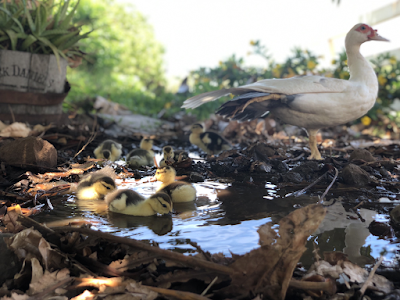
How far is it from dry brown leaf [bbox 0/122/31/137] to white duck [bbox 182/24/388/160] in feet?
6.34

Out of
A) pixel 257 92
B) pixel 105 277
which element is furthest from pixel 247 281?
pixel 257 92

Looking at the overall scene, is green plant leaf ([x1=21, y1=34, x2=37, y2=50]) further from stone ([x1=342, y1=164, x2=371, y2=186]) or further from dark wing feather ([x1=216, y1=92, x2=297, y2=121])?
stone ([x1=342, y1=164, x2=371, y2=186])

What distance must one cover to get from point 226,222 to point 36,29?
390cm

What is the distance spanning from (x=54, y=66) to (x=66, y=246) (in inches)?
146

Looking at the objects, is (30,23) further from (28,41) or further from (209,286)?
(209,286)

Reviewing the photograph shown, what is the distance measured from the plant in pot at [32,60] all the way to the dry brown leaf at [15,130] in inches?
17.2

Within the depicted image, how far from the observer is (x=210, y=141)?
199 inches

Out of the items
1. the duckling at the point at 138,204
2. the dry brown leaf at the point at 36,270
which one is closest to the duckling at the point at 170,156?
the duckling at the point at 138,204

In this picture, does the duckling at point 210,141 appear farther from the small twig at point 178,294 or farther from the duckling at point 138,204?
the small twig at point 178,294

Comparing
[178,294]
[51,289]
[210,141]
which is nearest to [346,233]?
[178,294]

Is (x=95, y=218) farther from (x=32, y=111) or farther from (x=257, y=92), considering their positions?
(x=32, y=111)

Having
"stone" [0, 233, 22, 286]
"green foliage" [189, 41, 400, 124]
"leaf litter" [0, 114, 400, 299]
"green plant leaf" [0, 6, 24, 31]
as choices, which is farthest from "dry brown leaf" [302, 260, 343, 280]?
"green foliage" [189, 41, 400, 124]

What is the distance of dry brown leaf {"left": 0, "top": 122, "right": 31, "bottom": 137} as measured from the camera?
403 centimetres

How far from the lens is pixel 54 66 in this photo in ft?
15.6
